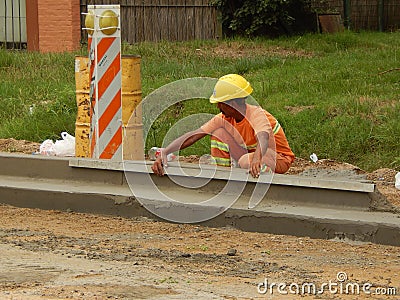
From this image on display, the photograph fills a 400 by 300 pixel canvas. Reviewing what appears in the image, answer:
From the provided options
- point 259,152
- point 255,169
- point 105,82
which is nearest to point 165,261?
point 255,169

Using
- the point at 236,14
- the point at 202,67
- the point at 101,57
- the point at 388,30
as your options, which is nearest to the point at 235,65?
the point at 202,67

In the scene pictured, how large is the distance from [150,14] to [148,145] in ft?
29.8

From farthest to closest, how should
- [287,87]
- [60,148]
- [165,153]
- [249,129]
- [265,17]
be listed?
[265,17] < [287,87] < [60,148] < [249,129] < [165,153]

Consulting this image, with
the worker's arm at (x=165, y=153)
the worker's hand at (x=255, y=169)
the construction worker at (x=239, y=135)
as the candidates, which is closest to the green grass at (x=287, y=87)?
the construction worker at (x=239, y=135)

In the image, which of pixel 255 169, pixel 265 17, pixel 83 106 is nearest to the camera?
pixel 255 169

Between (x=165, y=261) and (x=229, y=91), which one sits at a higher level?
(x=229, y=91)

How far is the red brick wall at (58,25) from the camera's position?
19547mm

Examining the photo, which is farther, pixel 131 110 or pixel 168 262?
pixel 131 110

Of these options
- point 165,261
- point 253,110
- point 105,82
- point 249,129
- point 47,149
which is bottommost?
point 47,149

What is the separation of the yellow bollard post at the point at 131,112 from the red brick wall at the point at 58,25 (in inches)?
399

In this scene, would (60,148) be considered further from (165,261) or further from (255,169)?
(165,261)

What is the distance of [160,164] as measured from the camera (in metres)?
8.48

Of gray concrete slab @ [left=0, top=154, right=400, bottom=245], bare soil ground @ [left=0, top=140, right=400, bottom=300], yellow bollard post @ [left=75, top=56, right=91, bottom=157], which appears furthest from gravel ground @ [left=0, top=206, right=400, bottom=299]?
yellow bollard post @ [left=75, top=56, right=91, bottom=157]

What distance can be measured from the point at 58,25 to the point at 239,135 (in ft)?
38.3
